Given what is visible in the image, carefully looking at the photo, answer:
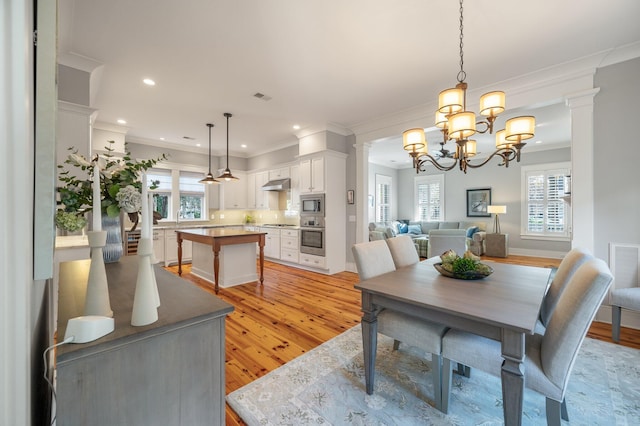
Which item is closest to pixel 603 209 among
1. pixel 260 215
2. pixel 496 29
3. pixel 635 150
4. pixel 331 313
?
pixel 635 150

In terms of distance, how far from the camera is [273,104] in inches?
162

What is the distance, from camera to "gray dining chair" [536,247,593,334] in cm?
172

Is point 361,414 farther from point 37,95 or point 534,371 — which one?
point 37,95

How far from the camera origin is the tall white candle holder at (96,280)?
877 millimetres

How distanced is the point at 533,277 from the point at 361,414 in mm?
1612

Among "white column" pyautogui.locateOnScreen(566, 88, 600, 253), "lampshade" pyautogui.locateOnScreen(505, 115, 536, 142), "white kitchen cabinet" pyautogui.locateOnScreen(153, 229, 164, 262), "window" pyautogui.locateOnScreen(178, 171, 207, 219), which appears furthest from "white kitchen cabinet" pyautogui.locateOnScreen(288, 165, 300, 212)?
"white column" pyautogui.locateOnScreen(566, 88, 600, 253)

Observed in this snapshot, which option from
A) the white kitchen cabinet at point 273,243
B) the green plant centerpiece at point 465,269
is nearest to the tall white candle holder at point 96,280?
the green plant centerpiece at point 465,269

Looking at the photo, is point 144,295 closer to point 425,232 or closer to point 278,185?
point 278,185

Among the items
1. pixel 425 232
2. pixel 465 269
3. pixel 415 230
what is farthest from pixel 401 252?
pixel 425 232

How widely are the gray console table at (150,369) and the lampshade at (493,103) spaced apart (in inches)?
88.8

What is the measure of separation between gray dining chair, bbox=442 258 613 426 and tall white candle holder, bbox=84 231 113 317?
5.58ft

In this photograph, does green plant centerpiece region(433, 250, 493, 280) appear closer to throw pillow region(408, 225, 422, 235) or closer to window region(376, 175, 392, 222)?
throw pillow region(408, 225, 422, 235)

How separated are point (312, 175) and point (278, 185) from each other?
1194mm

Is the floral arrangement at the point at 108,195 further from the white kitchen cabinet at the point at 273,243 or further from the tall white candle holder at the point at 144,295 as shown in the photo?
the white kitchen cabinet at the point at 273,243
